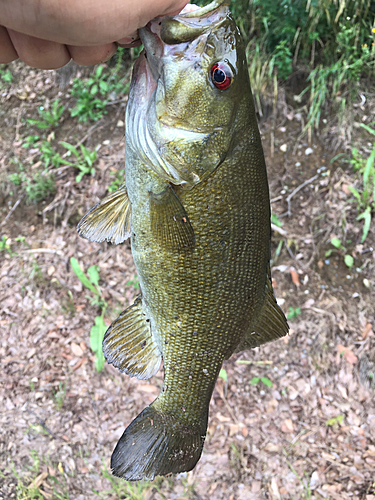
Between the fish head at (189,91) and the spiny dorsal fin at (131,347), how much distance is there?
0.74 metres

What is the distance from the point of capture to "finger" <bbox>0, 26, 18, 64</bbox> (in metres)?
1.72

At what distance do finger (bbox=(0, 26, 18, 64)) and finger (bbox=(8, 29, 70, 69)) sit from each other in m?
0.04

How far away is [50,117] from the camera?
4.45 m

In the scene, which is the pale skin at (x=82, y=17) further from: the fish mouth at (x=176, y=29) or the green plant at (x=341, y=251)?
the green plant at (x=341, y=251)

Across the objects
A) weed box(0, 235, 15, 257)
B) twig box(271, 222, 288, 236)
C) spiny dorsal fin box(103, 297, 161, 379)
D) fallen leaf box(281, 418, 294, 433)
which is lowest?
fallen leaf box(281, 418, 294, 433)

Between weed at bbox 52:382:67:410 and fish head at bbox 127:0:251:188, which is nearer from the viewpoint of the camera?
fish head at bbox 127:0:251:188

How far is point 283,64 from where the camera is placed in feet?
12.8

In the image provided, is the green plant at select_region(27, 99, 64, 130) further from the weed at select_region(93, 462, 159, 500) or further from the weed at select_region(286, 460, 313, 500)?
the weed at select_region(286, 460, 313, 500)

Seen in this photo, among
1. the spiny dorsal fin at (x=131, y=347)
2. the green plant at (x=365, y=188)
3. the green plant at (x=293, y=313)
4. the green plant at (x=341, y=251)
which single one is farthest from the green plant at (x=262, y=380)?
the spiny dorsal fin at (x=131, y=347)

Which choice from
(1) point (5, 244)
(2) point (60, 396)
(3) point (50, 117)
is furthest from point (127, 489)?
(3) point (50, 117)

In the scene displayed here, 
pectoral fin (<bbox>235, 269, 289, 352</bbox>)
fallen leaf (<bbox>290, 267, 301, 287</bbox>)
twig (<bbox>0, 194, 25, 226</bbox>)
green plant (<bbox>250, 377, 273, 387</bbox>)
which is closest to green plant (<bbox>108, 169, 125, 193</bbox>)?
twig (<bbox>0, 194, 25, 226</bbox>)

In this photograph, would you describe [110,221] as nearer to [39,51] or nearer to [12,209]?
[39,51]

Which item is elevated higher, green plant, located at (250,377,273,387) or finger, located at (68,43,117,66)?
finger, located at (68,43,117,66)

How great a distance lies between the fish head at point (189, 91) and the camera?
51.9 inches
